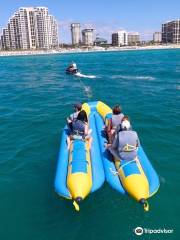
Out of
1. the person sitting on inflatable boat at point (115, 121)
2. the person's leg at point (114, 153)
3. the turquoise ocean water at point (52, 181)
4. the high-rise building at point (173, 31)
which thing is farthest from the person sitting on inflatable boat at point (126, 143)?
the high-rise building at point (173, 31)

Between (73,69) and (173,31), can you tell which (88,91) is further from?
(173,31)

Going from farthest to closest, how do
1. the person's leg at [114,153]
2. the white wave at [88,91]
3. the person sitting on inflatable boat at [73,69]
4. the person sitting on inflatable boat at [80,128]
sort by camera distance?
the person sitting on inflatable boat at [73,69], the white wave at [88,91], the person sitting on inflatable boat at [80,128], the person's leg at [114,153]

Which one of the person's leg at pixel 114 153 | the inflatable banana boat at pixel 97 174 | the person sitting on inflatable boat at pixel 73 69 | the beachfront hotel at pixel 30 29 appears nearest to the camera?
the inflatable banana boat at pixel 97 174

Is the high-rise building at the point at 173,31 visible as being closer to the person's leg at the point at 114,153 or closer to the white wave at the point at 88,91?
the white wave at the point at 88,91

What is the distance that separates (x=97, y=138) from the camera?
10109 millimetres

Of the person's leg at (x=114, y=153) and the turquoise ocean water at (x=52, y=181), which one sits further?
the person's leg at (x=114, y=153)

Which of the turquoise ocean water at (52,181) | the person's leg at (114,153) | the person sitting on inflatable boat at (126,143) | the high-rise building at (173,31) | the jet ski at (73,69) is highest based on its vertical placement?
the high-rise building at (173,31)

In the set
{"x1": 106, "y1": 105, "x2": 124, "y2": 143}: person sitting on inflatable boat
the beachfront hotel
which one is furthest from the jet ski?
the beachfront hotel

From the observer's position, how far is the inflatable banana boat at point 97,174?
704 cm

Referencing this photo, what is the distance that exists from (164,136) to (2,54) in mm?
136224

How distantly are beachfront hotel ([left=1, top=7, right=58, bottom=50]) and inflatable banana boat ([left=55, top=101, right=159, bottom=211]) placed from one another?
168 meters

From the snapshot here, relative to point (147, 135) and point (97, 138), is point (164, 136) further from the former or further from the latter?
point (97, 138)

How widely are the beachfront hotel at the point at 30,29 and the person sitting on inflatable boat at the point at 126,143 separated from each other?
16882cm

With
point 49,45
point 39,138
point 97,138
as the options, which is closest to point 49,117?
point 39,138
